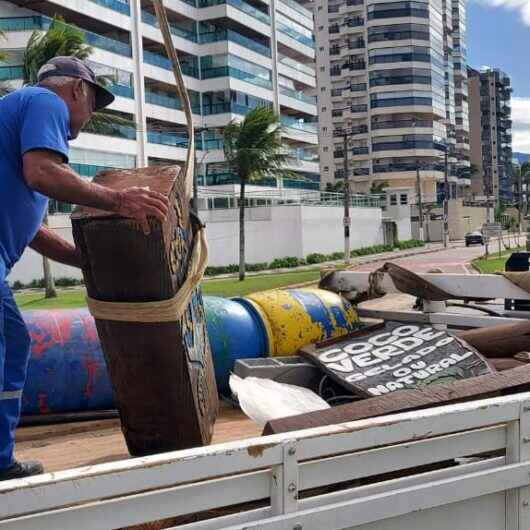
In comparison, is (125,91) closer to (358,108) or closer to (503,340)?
(503,340)

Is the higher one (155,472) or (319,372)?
(155,472)

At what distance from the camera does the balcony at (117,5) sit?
1762 inches

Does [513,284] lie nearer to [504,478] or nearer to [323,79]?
[504,478]

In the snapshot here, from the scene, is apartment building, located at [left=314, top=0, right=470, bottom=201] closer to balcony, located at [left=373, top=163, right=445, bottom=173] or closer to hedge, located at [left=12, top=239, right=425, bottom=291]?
balcony, located at [left=373, top=163, right=445, bottom=173]

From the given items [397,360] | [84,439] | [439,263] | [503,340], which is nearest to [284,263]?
[439,263]

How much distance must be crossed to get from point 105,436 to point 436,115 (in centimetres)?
9410

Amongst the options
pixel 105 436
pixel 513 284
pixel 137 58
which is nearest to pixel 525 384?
pixel 513 284

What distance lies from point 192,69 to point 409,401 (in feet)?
177

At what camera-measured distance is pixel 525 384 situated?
2924mm

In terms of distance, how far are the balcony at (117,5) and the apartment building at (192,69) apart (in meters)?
0.06

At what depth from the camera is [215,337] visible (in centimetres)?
423

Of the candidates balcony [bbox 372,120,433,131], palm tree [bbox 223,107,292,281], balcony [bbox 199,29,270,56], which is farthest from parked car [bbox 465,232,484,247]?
palm tree [bbox 223,107,292,281]

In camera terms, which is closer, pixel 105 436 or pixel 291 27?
pixel 105 436

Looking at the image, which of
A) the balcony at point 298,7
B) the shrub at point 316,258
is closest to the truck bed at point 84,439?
the shrub at point 316,258
